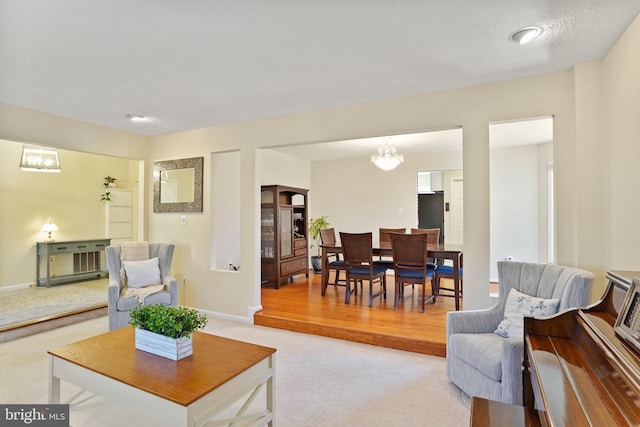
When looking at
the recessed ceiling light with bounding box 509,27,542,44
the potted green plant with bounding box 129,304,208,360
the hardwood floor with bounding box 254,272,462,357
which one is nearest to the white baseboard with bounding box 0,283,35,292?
the hardwood floor with bounding box 254,272,462,357

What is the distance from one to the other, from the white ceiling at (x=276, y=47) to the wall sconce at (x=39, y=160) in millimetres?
2418

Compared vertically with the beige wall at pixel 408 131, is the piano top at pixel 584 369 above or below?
below

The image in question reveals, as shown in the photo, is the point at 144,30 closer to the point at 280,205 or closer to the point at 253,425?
the point at 253,425

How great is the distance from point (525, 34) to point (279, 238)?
413 centimetres

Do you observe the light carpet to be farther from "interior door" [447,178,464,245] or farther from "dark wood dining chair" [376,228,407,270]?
"interior door" [447,178,464,245]

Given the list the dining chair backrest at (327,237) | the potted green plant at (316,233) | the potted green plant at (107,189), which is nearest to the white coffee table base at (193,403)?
the dining chair backrest at (327,237)

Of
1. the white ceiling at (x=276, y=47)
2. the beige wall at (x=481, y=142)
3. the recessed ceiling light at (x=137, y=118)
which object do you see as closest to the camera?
the white ceiling at (x=276, y=47)

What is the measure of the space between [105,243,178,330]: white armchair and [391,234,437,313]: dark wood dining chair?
260cm

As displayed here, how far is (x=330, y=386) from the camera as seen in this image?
249 cm

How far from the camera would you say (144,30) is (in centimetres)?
201

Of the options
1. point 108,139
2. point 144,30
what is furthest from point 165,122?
point 144,30

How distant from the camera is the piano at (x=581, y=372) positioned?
907 mm

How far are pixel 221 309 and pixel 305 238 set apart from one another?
2398 millimetres

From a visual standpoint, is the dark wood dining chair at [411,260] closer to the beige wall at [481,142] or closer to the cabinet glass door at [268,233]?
the beige wall at [481,142]
